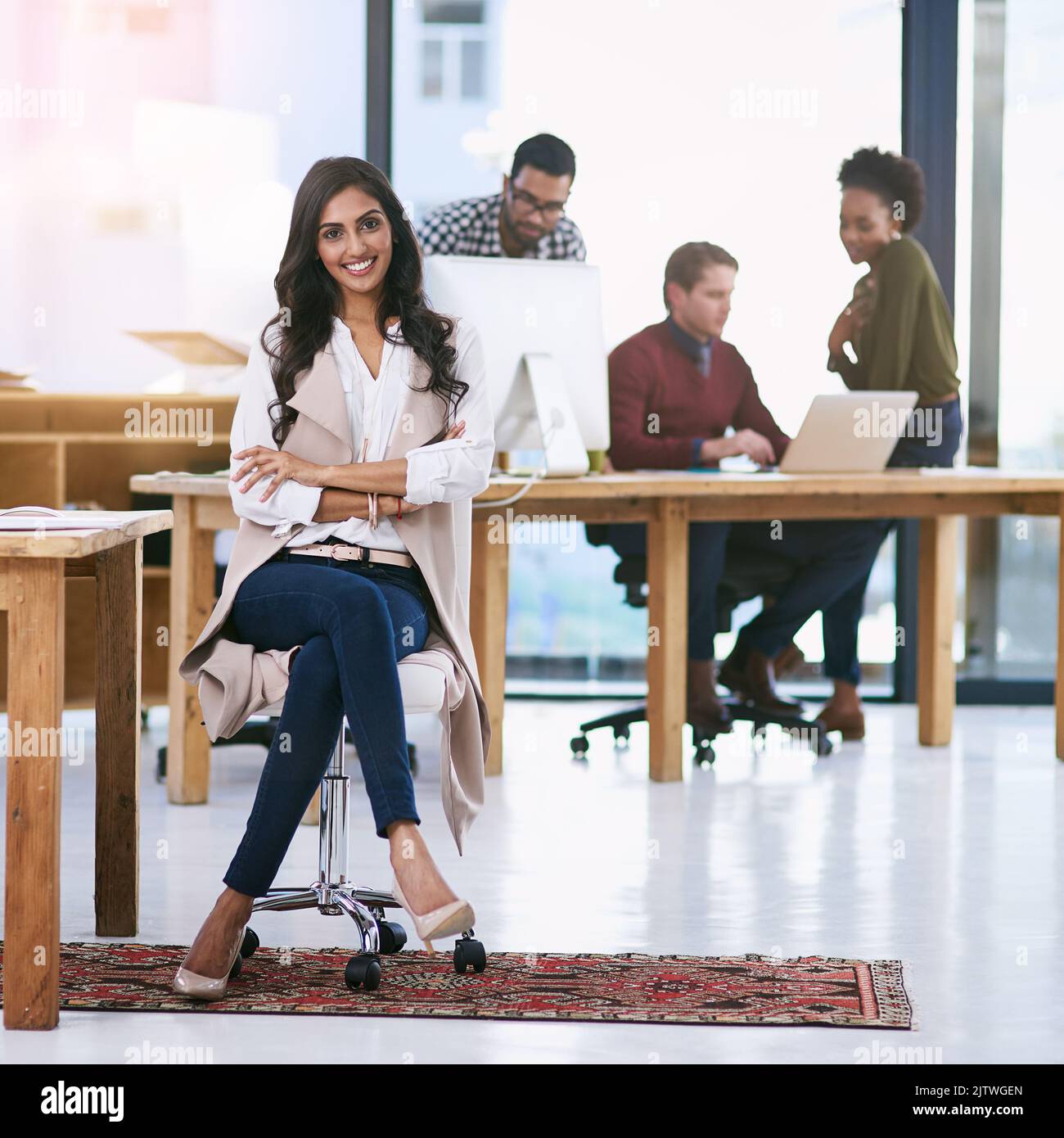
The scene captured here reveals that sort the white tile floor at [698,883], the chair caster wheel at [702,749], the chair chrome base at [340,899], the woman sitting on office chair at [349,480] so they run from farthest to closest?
1. the chair caster wheel at [702,749]
2. the chair chrome base at [340,899]
3. the woman sitting on office chair at [349,480]
4. the white tile floor at [698,883]

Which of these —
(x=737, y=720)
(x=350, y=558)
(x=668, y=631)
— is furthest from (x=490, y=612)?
(x=350, y=558)

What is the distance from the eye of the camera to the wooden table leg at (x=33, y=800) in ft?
7.04

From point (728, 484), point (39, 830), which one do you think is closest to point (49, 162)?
point (728, 484)

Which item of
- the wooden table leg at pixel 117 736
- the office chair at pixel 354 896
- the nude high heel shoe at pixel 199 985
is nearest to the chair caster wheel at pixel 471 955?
the office chair at pixel 354 896

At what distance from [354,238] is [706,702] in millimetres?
2186

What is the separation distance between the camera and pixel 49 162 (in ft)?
17.0

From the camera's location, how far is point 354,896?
2.59 meters

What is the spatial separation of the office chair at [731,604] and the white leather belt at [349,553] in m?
1.86

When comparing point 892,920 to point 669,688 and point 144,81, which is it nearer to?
point 669,688

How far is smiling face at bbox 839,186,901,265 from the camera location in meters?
4.95

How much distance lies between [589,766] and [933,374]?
153 cm

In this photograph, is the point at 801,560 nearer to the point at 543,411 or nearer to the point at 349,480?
the point at 543,411

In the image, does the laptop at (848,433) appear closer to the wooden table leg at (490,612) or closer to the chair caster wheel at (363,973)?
the wooden table leg at (490,612)

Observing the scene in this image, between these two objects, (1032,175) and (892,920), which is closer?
(892,920)
